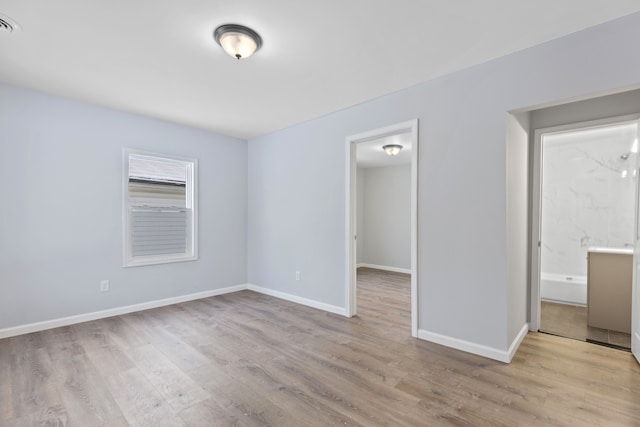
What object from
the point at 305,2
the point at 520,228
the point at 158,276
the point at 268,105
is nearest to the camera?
the point at 305,2

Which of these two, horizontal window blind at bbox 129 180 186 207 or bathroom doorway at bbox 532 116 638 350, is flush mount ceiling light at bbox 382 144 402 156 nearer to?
bathroom doorway at bbox 532 116 638 350

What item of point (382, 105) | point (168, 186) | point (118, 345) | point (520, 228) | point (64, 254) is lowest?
point (118, 345)

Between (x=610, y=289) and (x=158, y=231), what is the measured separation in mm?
5662

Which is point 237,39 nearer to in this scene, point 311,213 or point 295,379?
point 311,213

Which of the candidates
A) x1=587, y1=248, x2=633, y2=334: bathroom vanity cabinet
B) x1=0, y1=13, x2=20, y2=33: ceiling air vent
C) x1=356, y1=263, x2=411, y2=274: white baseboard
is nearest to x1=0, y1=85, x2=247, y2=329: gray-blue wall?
x1=0, y1=13, x2=20, y2=33: ceiling air vent

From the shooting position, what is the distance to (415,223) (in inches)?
121

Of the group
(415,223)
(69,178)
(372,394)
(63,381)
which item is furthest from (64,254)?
(415,223)

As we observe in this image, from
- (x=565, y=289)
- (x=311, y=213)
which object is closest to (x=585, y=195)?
(x=565, y=289)

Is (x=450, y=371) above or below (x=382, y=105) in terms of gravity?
below

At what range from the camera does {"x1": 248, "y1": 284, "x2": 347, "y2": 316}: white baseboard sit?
3.88 meters

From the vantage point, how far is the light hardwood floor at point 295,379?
6.24ft

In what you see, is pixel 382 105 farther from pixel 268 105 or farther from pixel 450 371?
pixel 450 371

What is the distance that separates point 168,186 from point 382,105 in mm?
3203

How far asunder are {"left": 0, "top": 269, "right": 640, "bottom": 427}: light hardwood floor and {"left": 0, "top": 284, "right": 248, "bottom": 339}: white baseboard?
0.45 feet
